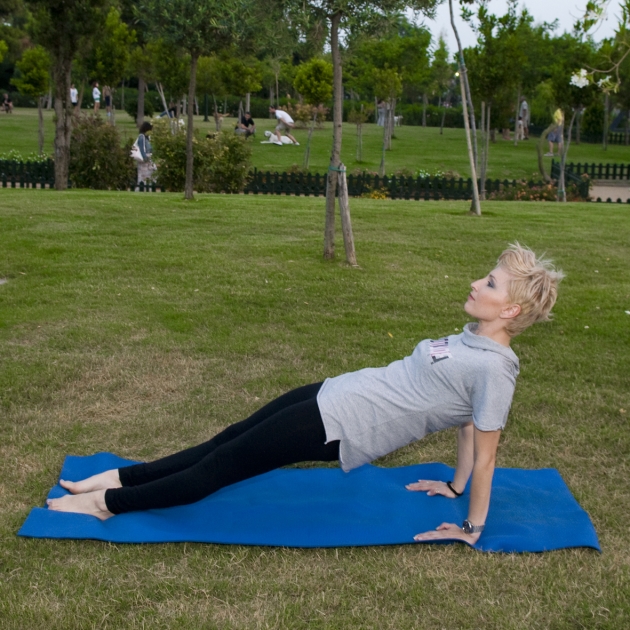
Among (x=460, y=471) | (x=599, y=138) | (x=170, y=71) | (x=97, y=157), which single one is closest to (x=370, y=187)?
(x=97, y=157)

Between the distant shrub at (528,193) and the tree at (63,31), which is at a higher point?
the tree at (63,31)

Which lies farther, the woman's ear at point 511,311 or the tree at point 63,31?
the tree at point 63,31

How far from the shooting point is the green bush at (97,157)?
54.3 ft

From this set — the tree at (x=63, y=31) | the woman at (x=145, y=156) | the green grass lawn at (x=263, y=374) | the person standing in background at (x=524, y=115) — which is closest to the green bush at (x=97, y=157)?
the woman at (x=145, y=156)

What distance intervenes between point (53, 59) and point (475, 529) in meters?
14.8

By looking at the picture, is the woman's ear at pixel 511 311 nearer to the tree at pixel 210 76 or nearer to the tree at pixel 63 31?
the tree at pixel 63 31

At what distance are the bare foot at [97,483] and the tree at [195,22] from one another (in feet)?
26.4

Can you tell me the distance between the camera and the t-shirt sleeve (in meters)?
3.03

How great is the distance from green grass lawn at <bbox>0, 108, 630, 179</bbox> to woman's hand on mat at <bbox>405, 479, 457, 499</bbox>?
22025 mm

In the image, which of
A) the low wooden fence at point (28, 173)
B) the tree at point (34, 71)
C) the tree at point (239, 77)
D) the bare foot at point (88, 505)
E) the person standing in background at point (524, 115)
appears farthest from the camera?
the person standing in background at point (524, 115)

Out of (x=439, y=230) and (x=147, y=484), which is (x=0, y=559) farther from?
(x=439, y=230)

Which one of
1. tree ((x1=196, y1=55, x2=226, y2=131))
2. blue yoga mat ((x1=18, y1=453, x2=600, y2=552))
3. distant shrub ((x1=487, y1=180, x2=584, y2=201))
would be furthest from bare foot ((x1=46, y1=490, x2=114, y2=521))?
tree ((x1=196, y1=55, x2=226, y2=131))

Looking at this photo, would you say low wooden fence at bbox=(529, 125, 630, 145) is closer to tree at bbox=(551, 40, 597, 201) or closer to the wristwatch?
tree at bbox=(551, 40, 597, 201)

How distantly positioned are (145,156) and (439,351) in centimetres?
1479
